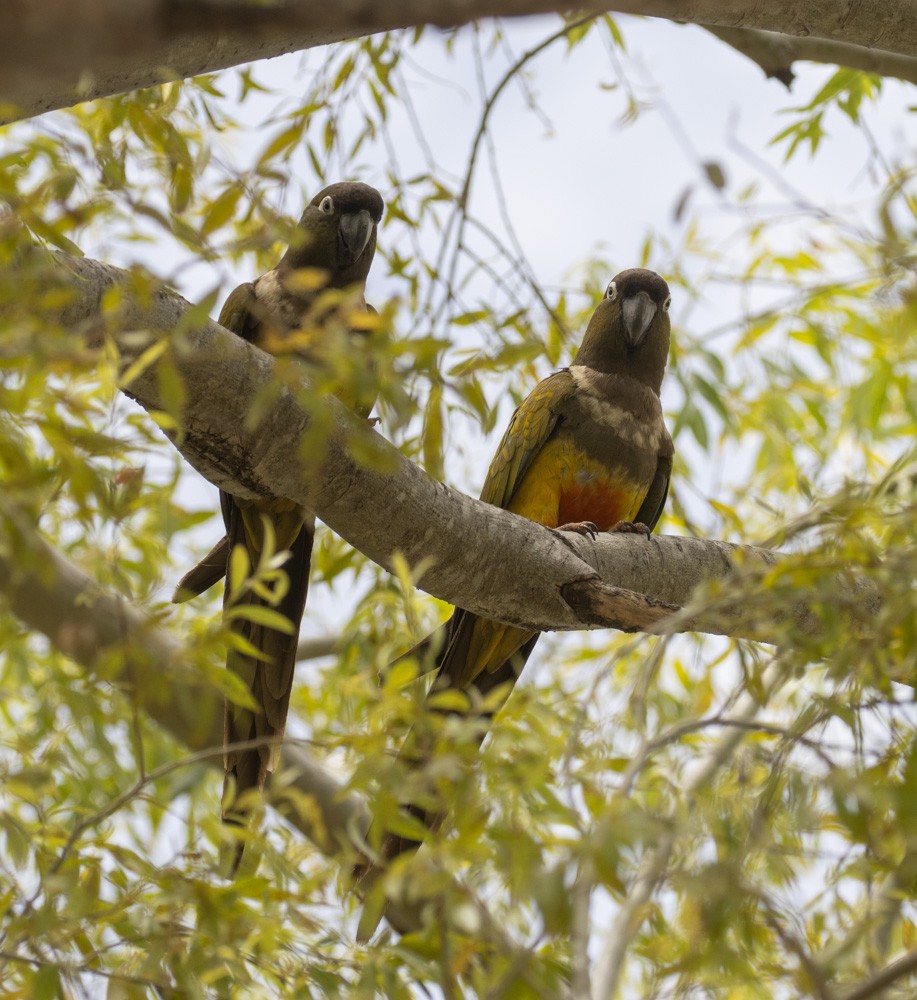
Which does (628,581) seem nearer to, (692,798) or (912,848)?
(692,798)

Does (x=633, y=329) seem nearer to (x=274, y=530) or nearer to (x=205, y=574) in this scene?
(x=274, y=530)

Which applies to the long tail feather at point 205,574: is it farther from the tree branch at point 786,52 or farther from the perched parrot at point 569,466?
A: the tree branch at point 786,52

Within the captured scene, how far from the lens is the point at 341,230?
3732mm

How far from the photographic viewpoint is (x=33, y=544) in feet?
4.47

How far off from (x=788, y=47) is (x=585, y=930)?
259 cm

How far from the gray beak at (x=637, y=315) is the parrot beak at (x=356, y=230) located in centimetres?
98

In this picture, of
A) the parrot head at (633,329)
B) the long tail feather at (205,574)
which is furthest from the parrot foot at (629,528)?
the long tail feather at (205,574)

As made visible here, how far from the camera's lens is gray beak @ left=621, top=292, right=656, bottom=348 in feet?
12.8

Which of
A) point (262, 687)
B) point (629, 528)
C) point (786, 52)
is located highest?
point (786, 52)

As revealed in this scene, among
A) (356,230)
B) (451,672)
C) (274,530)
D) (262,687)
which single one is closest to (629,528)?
(451,672)

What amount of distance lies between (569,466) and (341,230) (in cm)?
114

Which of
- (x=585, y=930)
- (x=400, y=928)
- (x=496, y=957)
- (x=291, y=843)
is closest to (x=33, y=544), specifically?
(x=585, y=930)

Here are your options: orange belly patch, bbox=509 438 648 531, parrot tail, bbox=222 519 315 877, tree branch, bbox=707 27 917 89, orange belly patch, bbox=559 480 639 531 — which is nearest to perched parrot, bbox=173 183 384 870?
parrot tail, bbox=222 519 315 877

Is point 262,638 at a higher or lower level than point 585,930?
higher
